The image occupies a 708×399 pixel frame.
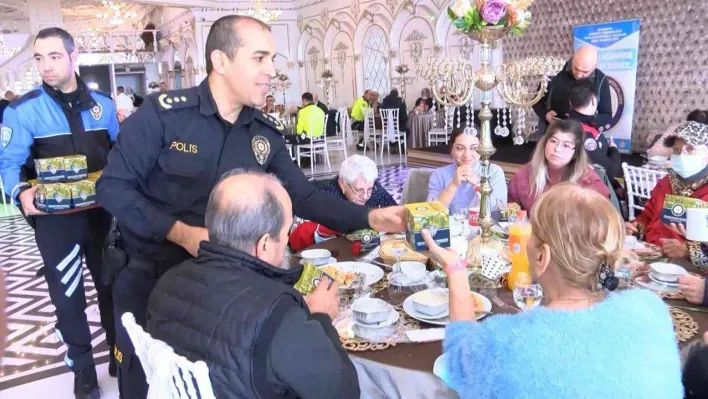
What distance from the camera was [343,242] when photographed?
8.67 feet

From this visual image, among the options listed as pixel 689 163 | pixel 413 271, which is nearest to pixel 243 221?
pixel 413 271

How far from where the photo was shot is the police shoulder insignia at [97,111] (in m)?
2.76

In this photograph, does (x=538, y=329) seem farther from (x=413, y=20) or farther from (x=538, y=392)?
(x=413, y=20)

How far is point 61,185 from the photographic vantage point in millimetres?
2518

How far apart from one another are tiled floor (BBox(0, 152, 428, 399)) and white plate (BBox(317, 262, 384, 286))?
59.8 inches

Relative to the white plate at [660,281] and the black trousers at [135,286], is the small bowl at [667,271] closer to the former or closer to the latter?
the white plate at [660,281]

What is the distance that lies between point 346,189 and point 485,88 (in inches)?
47.0

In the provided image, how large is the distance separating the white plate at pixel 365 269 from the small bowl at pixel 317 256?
0.27 ft

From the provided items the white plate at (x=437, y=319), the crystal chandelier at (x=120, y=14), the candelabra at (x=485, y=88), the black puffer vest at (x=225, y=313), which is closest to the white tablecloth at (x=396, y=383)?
the white plate at (x=437, y=319)

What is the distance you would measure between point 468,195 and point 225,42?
1.74 metres

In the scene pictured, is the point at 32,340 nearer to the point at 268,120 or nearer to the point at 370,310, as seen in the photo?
the point at 268,120

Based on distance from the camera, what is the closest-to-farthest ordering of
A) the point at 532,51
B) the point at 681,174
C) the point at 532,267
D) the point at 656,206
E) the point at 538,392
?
the point at 538,392, the point at 532,267, the point at 681,174, the point at 656,206, the point at 532,51

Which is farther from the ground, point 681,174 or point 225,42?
point 225,42

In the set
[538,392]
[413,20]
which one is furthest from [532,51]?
[538,392]
